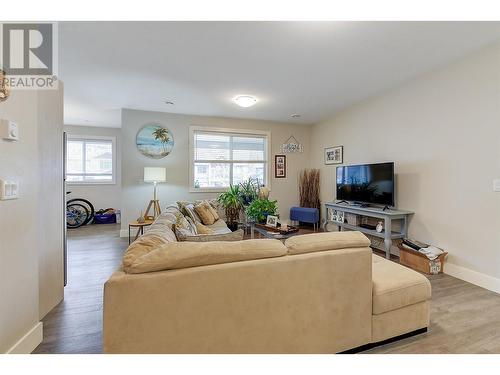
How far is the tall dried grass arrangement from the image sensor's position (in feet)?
18.0

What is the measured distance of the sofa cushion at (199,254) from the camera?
1.16 meters

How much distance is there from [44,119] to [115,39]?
1032 mm

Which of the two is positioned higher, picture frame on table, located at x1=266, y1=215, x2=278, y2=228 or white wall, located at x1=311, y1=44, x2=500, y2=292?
white wall, located at x1=311, y1=44, x2=500, y2=292

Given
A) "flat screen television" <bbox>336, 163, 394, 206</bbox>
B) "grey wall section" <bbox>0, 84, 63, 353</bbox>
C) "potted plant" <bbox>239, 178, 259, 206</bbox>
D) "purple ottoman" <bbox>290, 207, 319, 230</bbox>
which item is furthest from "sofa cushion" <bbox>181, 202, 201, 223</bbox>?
"flat screen television" <bbox>336, 163, 394, 206</bbox>

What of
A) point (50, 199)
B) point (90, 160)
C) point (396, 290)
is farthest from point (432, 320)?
point (90, 160)

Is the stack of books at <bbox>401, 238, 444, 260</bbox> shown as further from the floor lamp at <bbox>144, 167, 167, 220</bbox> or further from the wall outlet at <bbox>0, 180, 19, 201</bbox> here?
the floor lamp at <bbox>144, 167, 167, 220</bbox>

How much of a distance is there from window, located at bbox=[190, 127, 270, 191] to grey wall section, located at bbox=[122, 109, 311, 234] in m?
0.15

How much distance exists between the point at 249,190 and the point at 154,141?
224 cm

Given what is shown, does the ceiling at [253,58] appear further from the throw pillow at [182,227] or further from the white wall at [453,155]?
the throw pillow at [182,227]

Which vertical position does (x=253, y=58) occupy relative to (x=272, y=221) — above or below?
above

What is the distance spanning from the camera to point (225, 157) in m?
5.38

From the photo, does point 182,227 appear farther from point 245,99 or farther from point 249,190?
point 249,190
